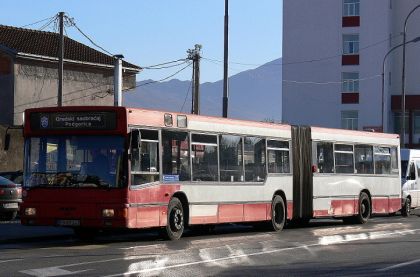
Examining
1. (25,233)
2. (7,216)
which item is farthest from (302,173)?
(7,216)

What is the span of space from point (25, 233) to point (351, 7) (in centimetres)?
5784

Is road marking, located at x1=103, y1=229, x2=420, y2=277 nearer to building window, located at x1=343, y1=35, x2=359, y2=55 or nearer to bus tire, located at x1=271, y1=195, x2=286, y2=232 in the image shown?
bus tire, located at x1=271, y1=195, x2=286, y2=232

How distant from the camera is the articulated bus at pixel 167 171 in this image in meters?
15.6

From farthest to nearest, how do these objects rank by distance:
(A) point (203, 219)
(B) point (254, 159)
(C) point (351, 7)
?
(C) point (351, 7), (B) point (254, 159), (A) point (203, 219)

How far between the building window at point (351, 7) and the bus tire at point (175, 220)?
57.0 m

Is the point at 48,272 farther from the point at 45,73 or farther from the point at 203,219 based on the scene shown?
the point at 45,73

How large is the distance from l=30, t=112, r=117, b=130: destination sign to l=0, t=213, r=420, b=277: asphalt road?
2.33m

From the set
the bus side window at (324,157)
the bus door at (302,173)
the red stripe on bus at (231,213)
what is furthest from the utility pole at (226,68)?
the red stripe on bus at (231,213)

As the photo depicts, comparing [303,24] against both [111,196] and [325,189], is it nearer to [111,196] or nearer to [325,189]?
[325,189]

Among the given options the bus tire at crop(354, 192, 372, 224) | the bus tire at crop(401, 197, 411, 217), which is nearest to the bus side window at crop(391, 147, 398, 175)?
the bus tire at crop(354, 192, 372, 224)

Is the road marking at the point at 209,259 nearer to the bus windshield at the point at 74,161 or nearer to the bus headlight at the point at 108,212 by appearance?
the bus headlight at the point at 108,212

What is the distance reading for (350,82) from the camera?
71875mm

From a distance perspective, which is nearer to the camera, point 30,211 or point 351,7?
point 30,211

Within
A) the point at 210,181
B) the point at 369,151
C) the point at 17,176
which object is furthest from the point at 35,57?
the point at 210,181
